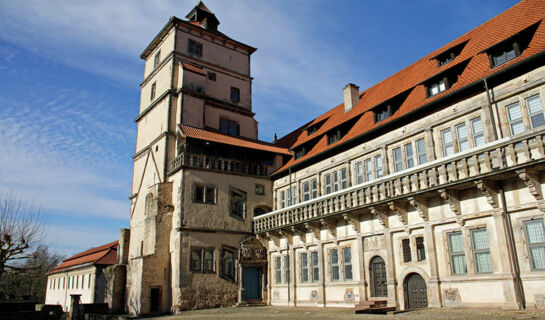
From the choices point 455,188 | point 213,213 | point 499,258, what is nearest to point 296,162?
point 213,213

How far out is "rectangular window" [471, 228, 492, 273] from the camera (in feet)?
52.9

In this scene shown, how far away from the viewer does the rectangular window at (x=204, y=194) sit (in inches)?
1118

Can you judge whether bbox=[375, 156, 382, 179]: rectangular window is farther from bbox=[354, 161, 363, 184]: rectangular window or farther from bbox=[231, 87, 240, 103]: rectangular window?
bbox=[231, 87, 240, 103]: rectangular window

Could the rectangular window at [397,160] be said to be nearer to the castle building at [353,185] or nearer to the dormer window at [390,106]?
the castle building at [353,185]

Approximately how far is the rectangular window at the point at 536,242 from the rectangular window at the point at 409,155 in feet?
21.7

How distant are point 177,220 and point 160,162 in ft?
17.7

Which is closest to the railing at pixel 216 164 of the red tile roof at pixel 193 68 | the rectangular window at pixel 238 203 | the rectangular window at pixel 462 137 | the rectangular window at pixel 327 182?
the rectangular window at pixel 238 203

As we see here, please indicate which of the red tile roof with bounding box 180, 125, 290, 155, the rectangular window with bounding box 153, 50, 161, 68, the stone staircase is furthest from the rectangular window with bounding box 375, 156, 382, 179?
the rectangular window with bounding box 153, 50, 161, 68

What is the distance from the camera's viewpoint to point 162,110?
109 feet

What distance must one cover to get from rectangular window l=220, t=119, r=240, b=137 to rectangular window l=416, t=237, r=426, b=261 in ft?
65.8

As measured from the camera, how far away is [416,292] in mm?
18531

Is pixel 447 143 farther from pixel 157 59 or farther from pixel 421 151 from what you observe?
pixel 157 59

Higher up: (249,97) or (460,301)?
(249,97)

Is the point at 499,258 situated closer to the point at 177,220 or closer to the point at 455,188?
the point at 455,188
